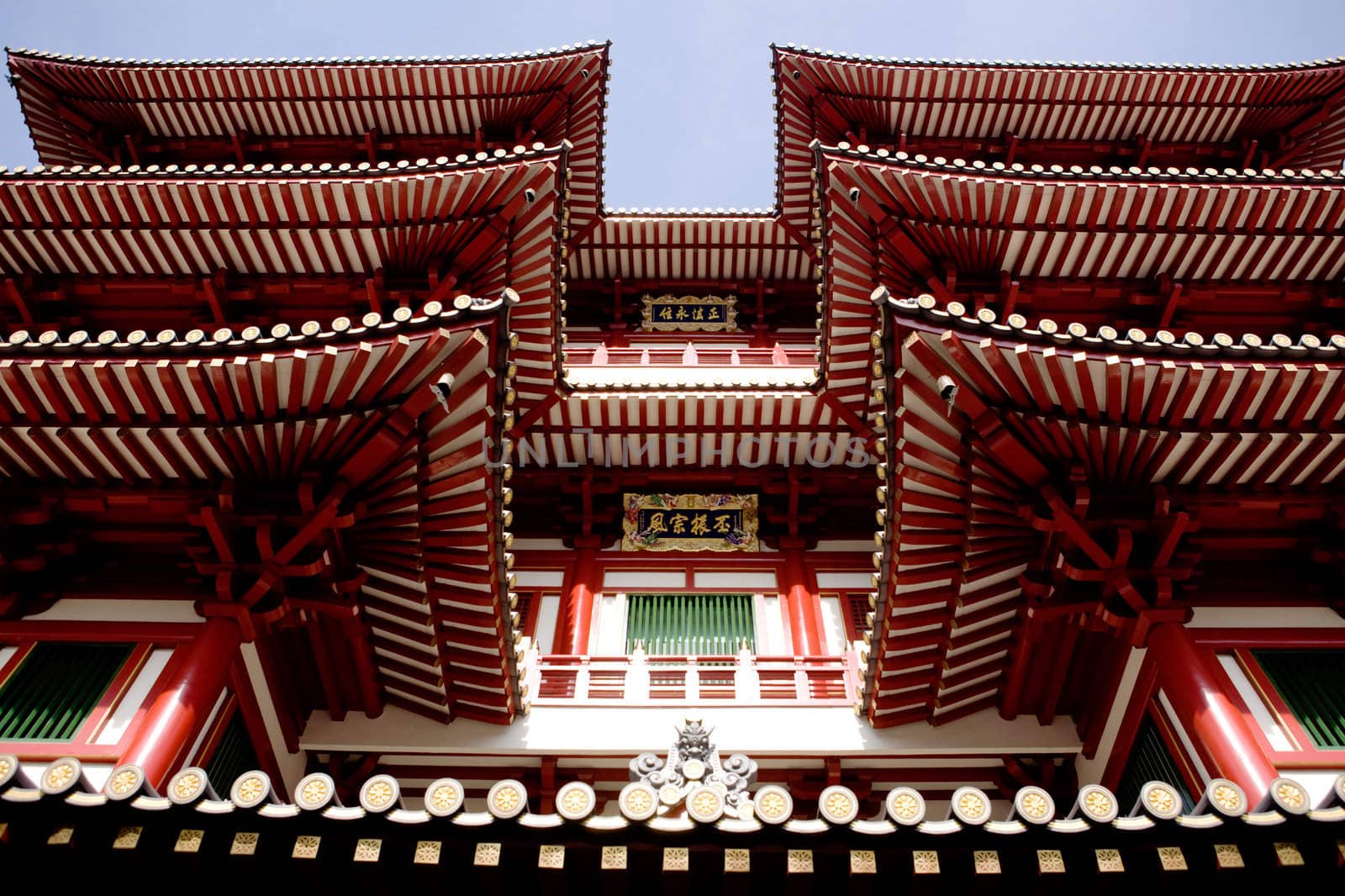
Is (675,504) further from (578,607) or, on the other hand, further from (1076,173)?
(1076,173)

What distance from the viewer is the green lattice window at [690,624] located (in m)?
12.7

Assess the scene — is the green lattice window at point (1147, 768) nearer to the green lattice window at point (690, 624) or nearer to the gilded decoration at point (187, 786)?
the green lattice window at point (690, 624)

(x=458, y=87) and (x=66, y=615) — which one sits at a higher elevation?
(x=458, y=87)

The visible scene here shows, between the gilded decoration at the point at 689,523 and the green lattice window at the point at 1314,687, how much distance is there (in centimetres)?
680

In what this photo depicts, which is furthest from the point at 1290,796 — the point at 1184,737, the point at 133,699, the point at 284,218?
the point at 284,218

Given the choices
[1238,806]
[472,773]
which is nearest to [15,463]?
[472,773]

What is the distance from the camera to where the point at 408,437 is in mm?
8727

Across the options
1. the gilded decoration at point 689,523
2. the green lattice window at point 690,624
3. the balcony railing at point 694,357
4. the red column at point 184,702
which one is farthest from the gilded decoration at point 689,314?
the red column at point 184,702

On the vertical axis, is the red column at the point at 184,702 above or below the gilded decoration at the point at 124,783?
below

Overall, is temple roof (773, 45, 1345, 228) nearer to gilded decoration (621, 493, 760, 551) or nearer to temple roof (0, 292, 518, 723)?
gilded decoration (621, 493, 760, 551)

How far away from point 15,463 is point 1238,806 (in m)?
10.1

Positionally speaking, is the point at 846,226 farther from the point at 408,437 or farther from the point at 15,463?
the point at 15,463

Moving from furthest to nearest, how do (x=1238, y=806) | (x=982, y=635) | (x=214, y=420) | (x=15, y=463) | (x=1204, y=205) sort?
(x=1204, y=205) → (x=982, y=635) → (x=15, y=463) → (x=214, y=420) → (x=1238, y=806)

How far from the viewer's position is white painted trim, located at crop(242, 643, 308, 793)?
938cm
